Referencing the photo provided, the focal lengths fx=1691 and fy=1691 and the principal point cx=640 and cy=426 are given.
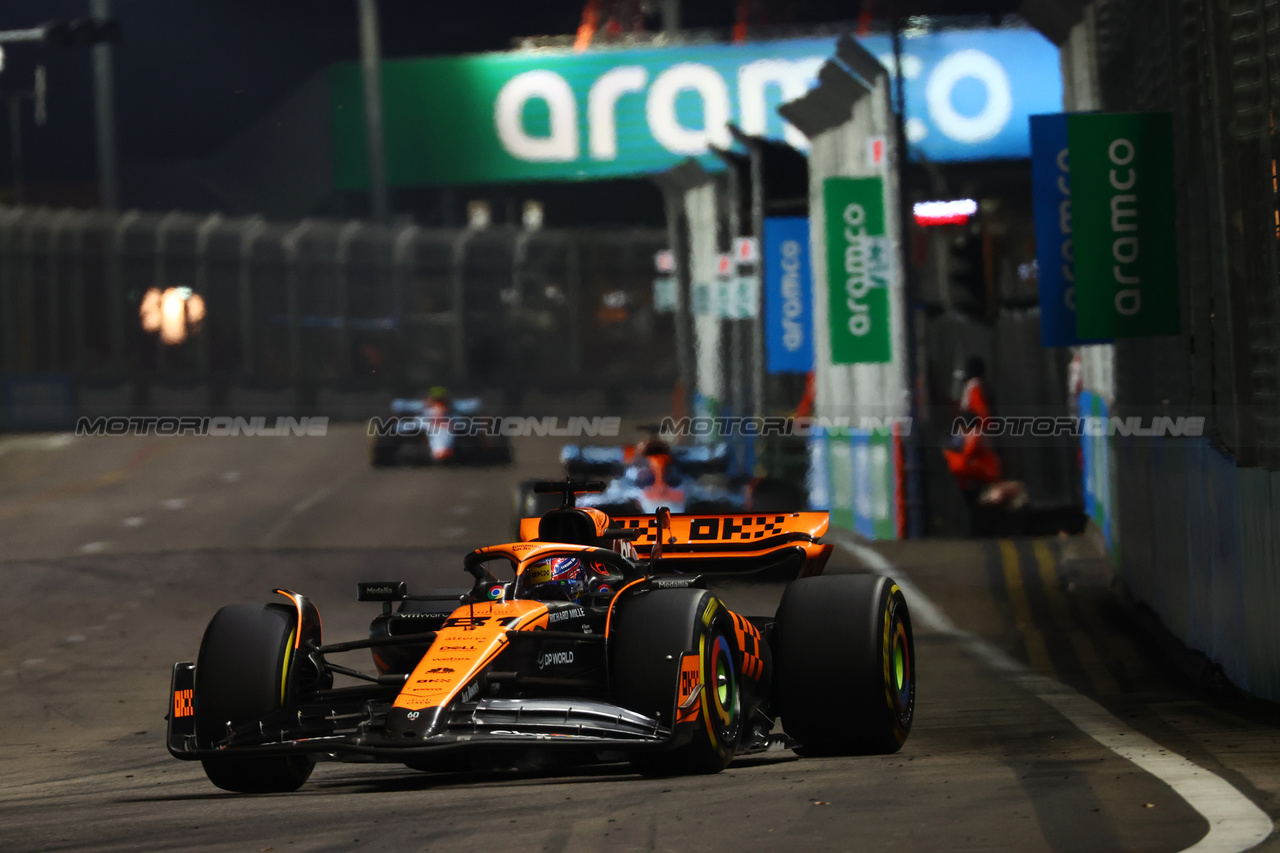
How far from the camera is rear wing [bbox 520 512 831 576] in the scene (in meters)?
7.55

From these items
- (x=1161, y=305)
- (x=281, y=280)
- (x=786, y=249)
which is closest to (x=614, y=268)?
(x=281, y=280)

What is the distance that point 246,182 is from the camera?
4219cm

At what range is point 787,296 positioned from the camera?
1980 centimetres

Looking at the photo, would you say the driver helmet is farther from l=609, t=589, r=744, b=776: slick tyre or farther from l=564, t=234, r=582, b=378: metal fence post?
l=564, t=234, r=582, b=378: metal fence post

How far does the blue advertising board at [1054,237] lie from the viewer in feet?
38.5

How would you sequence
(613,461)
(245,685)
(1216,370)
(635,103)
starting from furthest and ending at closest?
1. (635,103)
2. (613,461)
3. (1216,370)
4. (245,685)

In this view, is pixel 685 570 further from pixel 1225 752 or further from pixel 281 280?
pixel 281 280

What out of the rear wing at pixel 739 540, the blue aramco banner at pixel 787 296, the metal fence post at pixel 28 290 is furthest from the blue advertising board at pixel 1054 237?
the metal fence post at pixel 28 290

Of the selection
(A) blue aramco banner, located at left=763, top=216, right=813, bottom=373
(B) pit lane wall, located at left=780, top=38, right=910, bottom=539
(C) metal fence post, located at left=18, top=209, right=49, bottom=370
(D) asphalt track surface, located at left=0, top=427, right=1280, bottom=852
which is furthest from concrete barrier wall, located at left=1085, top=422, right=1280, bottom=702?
(C) metal fence post, located at left=18, top=209, right=49, bottom=370

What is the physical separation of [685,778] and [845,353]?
36.6ft

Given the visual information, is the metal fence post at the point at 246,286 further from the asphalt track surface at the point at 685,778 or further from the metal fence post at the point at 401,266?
the asphalt track surface at the point at 685,778

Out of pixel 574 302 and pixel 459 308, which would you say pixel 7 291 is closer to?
pixel 459 308

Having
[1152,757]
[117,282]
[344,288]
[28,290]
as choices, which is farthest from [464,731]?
[344,288]

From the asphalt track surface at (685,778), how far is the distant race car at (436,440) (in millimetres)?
5533
